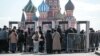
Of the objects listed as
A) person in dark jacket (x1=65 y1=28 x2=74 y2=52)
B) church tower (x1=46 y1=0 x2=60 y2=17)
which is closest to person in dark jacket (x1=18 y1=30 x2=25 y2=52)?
person in dark jacket (x1=65 y1=28 x2=74 y2=52)

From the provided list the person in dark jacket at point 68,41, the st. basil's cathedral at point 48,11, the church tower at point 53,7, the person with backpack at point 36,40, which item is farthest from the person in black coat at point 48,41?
the church tower at point 53,7

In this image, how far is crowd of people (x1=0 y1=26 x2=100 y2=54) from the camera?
2780cm

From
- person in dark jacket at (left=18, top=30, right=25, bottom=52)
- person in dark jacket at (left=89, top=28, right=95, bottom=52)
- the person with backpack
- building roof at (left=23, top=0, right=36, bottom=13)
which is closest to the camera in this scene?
the person with backpack

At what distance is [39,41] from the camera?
28453mm

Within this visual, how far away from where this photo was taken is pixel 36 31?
2784 centimetres

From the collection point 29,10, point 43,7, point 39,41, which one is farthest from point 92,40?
point 29,10

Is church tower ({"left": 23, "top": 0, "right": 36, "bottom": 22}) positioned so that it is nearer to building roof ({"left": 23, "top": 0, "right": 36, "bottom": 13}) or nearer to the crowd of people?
building roof ({"left": 23, "top": 0, "right": 36, "bottom": 13})

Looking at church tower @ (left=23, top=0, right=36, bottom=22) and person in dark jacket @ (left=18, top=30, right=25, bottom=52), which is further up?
church tower @ (left=23, top=0, right=36, bottom=22)

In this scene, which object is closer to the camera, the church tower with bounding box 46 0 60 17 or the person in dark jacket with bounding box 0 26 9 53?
the person in dark jacket with bounding box 0 26 9 53

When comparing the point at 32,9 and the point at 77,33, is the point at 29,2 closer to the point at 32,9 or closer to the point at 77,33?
the point at 32,9

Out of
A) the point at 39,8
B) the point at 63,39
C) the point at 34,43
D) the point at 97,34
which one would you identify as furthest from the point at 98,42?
the point at 39,8

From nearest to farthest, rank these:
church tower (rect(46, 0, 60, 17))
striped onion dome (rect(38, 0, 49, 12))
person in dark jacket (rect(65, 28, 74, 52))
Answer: person in dark jacket (rect(65, 28, 74, 52))
striped onion dome (rect(38, 0, 49, 12))
church tower (rect(46, 0, 60, 17))

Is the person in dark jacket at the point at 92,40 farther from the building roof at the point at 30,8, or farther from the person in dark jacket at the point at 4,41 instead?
the building roof at the point at 30,8

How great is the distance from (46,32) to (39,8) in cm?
2871
